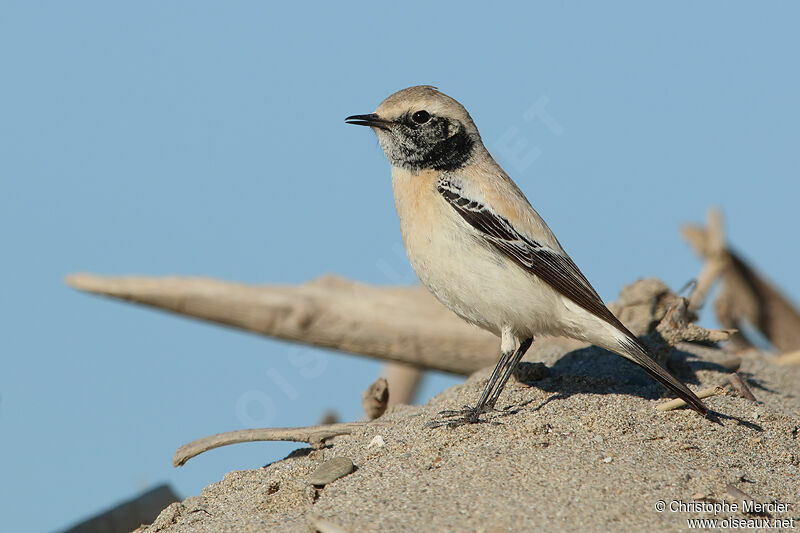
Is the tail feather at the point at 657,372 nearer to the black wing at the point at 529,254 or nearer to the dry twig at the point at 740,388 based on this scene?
the black wing at the point at 529,254

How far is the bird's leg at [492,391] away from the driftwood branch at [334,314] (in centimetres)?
397

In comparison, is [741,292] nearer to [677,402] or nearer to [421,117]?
[677,402]

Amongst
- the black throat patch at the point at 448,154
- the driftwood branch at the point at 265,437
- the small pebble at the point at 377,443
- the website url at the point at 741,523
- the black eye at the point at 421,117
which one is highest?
the black eye at the point at 421,117

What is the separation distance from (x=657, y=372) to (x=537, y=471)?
158cm

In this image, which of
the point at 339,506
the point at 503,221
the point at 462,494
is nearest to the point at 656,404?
the point at 503,221

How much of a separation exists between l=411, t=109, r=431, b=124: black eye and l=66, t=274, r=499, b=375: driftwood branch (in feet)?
13.7

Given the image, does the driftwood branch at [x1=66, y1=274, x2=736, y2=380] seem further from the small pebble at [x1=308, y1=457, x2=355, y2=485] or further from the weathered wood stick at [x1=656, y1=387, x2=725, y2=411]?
the small pebble at [x1=308, y1=457, x2=355, y2=485]

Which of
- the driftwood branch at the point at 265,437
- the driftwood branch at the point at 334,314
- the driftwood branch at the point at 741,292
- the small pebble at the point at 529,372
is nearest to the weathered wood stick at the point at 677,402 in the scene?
the small pebble at the point at 529,372

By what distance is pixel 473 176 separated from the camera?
7.15m

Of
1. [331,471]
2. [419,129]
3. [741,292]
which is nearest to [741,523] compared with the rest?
[331,471]

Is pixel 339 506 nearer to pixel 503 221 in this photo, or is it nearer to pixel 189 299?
pixel 503 221

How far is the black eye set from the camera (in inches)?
288

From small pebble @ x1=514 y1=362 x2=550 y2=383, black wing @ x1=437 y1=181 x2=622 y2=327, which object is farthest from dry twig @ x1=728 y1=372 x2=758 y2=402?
small pebble @ x1=514 y1=362 x2=550 y2=383

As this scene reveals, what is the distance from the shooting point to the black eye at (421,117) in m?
7.30
